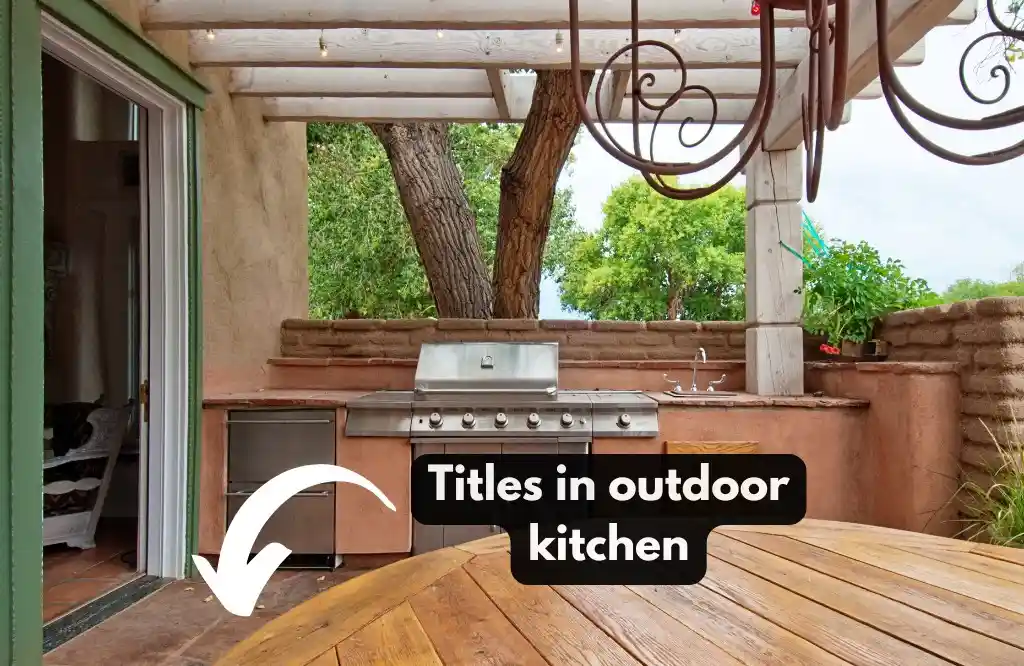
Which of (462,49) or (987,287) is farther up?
(462,49)

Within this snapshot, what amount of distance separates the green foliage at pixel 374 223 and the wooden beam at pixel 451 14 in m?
6.94

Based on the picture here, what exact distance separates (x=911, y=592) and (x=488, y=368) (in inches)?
117

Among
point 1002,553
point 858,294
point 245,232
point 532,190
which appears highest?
point 532,190

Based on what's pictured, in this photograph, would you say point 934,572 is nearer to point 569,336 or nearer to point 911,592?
point 911,592

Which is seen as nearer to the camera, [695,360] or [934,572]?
[934,572]

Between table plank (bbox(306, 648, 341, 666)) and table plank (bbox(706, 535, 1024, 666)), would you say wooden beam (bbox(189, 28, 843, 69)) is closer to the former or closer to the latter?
table plank (bbox(706, 535, 1024, 666))

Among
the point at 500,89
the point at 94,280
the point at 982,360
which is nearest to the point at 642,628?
the point at 982,360

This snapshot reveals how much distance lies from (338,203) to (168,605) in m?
8.47

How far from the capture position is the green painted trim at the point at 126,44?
2668mm

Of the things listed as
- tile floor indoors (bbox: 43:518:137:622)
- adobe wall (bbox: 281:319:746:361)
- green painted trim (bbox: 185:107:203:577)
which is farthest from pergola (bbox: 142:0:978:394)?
tile floor indoors (bbox: 43:518:137:622)

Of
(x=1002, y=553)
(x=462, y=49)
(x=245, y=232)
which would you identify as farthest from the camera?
(x=245, y=232)

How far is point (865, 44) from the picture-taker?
2820 mm

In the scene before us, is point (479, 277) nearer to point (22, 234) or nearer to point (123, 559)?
point (123, 559)

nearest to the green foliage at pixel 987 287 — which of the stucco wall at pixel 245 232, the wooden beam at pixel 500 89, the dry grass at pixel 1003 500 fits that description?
the dry grass at pixel 1003 500
